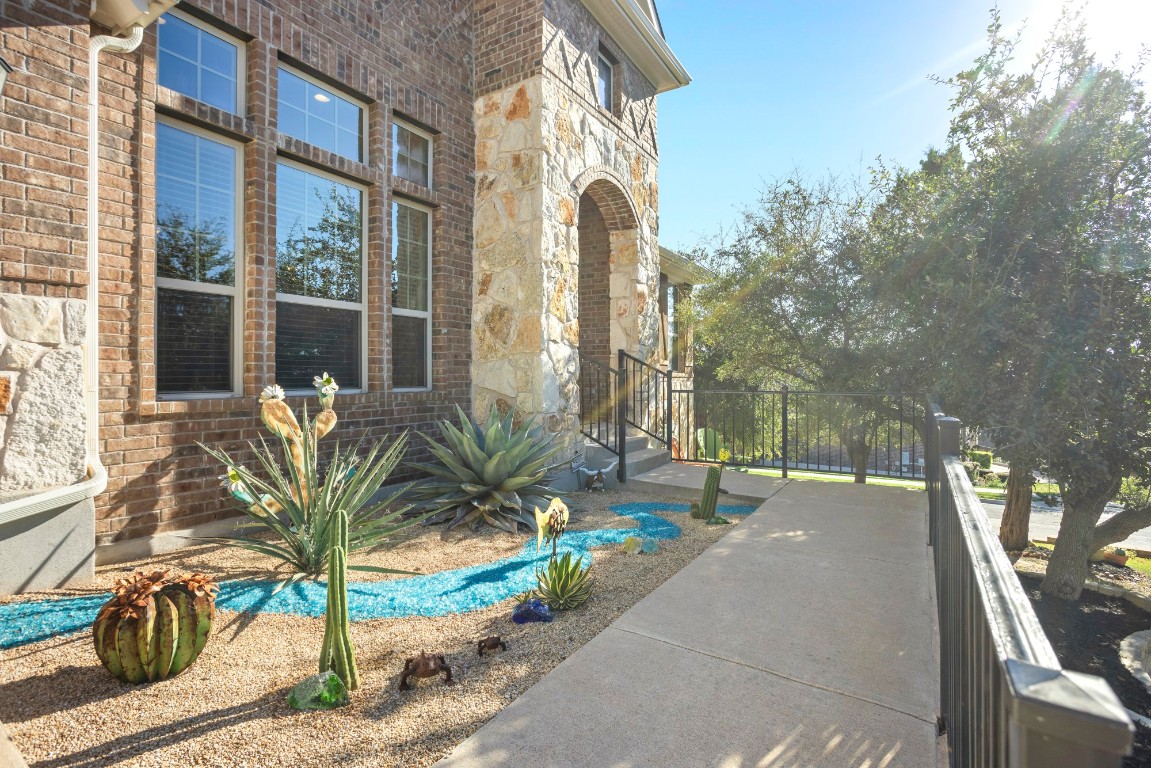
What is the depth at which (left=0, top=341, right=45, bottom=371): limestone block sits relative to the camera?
300cm

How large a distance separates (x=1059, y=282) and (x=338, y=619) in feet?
19.3

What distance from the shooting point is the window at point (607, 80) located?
24.2 feet

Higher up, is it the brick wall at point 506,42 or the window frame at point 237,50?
the brick wall at point 506,42

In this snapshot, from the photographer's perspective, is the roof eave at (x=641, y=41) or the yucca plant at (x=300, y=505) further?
the roof eave at (x=641, y=41)

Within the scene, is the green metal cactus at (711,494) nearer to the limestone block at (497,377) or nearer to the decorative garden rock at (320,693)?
the limestone block at (497,377)

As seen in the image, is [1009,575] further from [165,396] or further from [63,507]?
[165,396]

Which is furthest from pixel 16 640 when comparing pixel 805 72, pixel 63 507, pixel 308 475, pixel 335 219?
pixel 805 72

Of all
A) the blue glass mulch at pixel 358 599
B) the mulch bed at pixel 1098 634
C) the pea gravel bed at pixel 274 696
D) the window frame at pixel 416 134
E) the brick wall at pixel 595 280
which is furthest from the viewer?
the brick wall at pixel 595 280

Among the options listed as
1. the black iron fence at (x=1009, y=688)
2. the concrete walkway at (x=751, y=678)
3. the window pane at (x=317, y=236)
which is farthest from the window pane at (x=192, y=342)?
the black iron fence at (x=1009, y=688)

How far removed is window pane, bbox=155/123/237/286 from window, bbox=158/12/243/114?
320mm

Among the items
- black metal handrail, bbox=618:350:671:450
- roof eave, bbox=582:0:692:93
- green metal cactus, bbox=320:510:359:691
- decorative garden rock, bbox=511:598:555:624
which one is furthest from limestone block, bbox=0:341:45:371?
roof eave, bbox=582:0:692:93

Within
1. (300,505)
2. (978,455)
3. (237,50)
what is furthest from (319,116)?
(978,455)

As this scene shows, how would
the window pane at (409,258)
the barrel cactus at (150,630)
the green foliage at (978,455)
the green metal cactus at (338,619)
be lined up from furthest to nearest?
1. the green foliage at (978,455)
2. the window pane at (409,258)
3. the barrel cactus at (150,630)
4. the green metal cactus at (338,619)

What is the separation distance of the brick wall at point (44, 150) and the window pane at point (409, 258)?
98.8 inches
